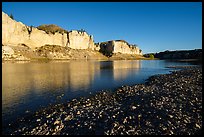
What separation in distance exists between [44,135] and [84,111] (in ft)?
15.7

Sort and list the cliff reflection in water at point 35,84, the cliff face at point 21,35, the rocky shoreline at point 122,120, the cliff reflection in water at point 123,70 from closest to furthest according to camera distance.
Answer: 1. the rocky shoreline at point 122,120
2. the cliff reflection in water at point 35,84
3. the cliff reflection in water at point 123,70
4. the cliff face at point 21,35

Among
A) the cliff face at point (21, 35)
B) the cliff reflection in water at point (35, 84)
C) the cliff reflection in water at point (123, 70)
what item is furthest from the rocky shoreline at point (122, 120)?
the cliff face at point (21, 35)

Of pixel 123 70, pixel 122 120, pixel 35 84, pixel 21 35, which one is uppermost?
pixel 21 35

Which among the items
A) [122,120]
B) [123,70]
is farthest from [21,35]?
[122,120]

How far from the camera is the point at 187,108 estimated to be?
49.6 ft

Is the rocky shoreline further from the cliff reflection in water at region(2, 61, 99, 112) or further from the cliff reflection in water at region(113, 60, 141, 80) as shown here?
the cliff reflection in water at region(113, 60, 141, 80)

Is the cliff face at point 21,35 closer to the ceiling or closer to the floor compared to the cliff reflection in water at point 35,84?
closer to the ceiling

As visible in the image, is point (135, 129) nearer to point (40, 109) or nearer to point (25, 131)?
point (25, 131)

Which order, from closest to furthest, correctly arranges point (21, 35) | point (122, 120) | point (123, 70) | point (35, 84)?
point (122, 120)
point (35, 84)
point (123, 70)
point (21, 35)

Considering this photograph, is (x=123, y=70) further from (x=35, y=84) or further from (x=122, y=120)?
(x=122, y=120)

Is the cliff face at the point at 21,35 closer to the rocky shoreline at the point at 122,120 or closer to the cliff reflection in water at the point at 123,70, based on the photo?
the cliff reflection in water at the point at 123,70

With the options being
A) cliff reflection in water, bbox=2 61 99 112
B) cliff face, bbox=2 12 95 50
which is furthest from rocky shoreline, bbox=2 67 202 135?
cliff face, bbox=2 12 95 50

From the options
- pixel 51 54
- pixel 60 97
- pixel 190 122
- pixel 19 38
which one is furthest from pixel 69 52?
pixel 190 122

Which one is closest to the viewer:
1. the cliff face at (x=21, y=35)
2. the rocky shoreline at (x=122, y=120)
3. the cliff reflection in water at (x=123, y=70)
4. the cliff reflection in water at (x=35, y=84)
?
the rocky shoreline at (x=122, y=120)
